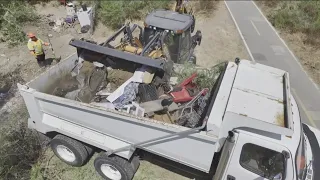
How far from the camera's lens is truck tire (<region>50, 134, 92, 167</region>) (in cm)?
568

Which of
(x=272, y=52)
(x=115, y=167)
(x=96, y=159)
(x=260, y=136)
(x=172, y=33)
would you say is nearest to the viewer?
(x=260, y=136)

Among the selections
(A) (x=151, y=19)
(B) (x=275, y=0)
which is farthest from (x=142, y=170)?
(B) (x=275, y=0)

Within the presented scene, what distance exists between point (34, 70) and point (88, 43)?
4.04 meters

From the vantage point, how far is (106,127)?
524 centimetres

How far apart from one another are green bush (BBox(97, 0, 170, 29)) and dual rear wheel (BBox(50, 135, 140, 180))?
7409 millimetres

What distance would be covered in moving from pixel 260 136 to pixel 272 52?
26.5 feet

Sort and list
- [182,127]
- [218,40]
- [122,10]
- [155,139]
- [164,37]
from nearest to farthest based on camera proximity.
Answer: [182,127], [155,139], [164,37], [218,40], [122,10]

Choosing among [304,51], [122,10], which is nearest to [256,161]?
[304,51]

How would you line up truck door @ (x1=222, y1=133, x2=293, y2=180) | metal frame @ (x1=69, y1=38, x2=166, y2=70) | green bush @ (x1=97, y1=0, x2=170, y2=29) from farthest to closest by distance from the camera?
green bush @ (x1=97, y1=0, x2=170, y2=29) → metal frame @ (x1=69, y1=38, x2=166, y2=70) → truck door @ (x1=222, y1=133, x2=293, y2=180)

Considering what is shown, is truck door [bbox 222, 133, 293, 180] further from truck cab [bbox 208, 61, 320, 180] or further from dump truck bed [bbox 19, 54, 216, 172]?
dump truck bed [bbox 19, 54, 216, 172]

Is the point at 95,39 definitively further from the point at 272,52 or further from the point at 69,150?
the point at 272,52

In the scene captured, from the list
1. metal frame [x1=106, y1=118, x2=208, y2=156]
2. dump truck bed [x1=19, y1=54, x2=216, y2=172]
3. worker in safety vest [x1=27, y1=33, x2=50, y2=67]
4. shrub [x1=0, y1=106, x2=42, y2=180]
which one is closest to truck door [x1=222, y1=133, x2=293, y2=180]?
dump truck bed [x1=19, y1=54, x2=216, y2=172]

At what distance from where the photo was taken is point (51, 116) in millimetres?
5660

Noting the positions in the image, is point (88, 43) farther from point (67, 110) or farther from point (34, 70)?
point (34, 70)
